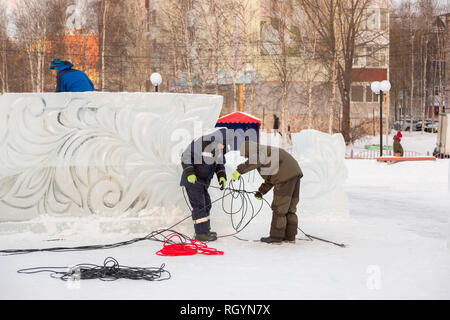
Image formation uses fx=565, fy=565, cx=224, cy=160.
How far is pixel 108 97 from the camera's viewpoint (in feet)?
25.1

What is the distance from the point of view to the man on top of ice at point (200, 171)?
23.6ft

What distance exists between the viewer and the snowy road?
4902mm

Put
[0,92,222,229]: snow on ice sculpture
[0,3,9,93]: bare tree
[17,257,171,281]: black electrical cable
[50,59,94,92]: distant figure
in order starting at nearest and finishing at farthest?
[17,257,171,281]: black electrical cable, [0,92,222,229]: snow on ice sculpture, [50,59,94,92]: distant figure, [0,3,9,93]: bare tree

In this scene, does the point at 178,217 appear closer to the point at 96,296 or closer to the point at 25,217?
the point at 25,217

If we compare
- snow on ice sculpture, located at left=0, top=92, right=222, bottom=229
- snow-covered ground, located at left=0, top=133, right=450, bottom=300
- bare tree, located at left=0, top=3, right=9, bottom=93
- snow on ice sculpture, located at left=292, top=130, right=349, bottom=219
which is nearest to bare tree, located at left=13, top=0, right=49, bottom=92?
bare tree, located at left=0, top=3, right=9, bottom=93

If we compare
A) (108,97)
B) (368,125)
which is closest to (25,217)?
(108,97)

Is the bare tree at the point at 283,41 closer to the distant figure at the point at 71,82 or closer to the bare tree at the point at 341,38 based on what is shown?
the bare tree at the point at 341,38

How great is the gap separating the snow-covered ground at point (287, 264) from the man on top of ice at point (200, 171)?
33 centimetres

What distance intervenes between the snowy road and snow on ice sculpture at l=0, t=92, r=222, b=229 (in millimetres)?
519

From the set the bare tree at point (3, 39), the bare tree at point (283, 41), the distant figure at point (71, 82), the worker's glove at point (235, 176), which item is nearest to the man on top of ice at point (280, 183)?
the worker's glove at point (235, 176)

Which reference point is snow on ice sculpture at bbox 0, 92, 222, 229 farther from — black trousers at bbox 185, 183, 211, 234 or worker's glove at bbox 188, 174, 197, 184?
worker's glove at bbox 188, 174, 197, 184

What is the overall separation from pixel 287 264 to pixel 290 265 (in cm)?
5

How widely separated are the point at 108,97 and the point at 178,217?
1883 millimetres
